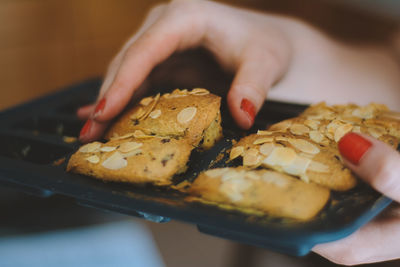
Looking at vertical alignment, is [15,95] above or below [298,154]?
below

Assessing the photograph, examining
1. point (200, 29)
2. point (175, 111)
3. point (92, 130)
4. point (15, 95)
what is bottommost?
point (15, 95)

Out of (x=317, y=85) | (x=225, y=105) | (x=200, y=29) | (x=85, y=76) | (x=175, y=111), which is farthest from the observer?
(x=85, y=76)

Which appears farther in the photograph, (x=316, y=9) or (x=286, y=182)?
(x=316, y=9)

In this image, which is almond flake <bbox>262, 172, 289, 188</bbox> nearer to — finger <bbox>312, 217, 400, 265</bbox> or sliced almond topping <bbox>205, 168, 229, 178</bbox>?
sliced almond topping <bbox>205, 168, 229, 178</bbox>

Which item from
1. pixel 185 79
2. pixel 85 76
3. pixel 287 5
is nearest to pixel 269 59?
pixel 185 79

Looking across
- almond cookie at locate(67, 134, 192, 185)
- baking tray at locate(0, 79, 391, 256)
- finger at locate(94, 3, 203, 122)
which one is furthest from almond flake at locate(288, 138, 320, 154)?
finger at locate(94, 3, 203, 122)

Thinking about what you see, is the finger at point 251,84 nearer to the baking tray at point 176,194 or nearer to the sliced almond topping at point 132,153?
the baking tray at point 176,194

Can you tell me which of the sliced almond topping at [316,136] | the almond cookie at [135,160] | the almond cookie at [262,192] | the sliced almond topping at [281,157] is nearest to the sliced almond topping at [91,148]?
the almond cookie at [135,160]

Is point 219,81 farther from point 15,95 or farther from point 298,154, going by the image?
point 15,95
